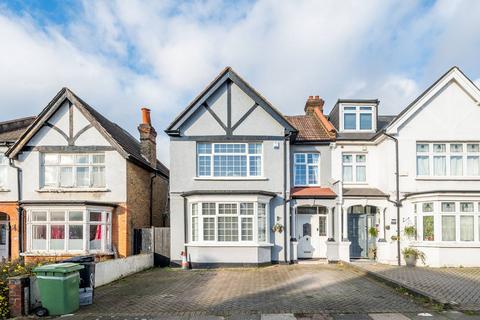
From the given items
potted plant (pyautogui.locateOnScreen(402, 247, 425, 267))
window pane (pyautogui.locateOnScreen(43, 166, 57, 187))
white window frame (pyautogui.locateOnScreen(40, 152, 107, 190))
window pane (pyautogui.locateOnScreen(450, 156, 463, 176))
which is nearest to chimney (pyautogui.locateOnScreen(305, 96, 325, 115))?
window pane (pyautogui.locateOnScreen(450, 156, 463, 176))

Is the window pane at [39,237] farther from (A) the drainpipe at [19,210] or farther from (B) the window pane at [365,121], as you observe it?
(B) the window pane at [365,121]

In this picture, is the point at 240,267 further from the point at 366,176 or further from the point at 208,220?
the point at 366,176

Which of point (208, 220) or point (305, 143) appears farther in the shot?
point (305, 143)

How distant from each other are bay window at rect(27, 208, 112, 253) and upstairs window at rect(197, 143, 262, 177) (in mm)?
5080

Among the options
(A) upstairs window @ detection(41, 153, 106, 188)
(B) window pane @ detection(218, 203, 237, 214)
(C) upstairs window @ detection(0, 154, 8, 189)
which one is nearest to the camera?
(B) window pane @ detection(218, 203, 237, 214)

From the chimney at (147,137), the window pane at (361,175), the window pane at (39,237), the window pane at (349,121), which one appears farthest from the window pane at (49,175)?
the window pane at (361,175)

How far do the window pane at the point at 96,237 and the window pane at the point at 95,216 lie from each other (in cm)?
28

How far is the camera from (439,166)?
680 inches

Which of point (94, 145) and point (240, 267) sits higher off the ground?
point (94, 145)

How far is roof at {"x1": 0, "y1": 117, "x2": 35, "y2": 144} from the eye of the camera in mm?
18142

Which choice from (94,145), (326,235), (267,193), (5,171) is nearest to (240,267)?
(267,193)

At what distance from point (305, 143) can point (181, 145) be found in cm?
625

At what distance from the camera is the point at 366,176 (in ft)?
61.1

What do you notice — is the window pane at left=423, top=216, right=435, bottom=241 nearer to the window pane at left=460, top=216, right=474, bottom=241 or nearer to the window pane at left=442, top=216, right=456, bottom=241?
the window pane at left=442, top=216, right=456, bottom=241
